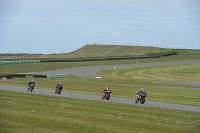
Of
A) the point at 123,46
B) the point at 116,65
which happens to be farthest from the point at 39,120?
the point at 123,46

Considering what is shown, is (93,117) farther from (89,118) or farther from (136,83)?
(136,83)

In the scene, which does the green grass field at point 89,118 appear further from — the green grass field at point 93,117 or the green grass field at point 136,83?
the green grass field at point 136,83

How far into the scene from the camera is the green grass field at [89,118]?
24734 millimetres

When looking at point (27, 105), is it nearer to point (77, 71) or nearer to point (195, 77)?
point (195, 77)

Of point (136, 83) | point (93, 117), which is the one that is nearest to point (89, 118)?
point (93, 117)

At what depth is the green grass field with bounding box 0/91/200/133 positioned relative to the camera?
81.1 feet

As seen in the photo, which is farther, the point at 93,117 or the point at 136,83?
the point at 136,83

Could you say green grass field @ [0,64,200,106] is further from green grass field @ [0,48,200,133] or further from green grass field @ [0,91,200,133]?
green grass field @ [0,91,200,133]

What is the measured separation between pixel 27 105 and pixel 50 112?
15.4 ft

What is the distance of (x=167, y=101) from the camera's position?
42250 mm

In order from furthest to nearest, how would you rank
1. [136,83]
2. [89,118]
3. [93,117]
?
[136,83] → [93,117] → [89,118]

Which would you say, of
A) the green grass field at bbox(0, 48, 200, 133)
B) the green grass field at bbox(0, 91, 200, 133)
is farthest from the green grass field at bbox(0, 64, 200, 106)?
the green grass field at bbox(0, 91, 200, 133)

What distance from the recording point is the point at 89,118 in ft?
94.4

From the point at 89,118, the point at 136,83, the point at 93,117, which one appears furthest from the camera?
the point at 136,83
